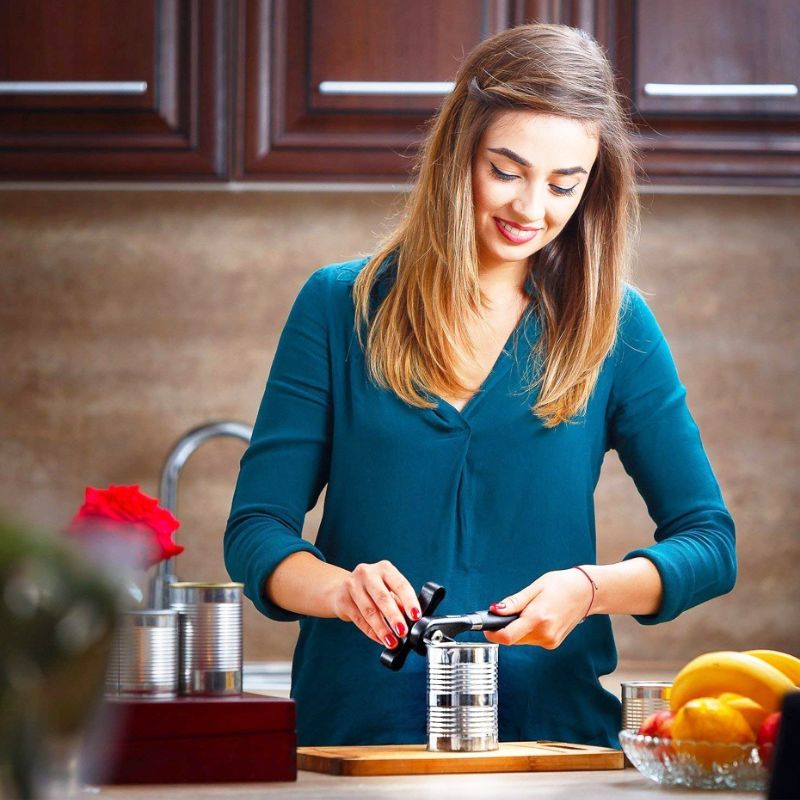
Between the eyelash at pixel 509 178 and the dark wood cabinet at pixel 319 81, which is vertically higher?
the dark wood cabinet at pixel 319 81

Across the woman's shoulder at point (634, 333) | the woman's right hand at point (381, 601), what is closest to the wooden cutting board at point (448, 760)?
the woman's right hand at point (381, 601)

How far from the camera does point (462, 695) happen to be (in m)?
1.13

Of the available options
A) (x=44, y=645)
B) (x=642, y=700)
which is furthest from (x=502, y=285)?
(x=44, y=645)

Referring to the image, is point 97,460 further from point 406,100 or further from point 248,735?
point 248,735

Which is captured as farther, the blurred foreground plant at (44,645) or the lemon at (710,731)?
the lemon at (710,731)

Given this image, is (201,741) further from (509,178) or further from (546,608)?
(509,178)

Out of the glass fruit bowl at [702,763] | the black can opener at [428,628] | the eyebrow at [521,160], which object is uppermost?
the eyebrow at [521,160]

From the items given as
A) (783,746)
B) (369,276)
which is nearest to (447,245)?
(369,276)

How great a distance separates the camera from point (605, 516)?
105 inches

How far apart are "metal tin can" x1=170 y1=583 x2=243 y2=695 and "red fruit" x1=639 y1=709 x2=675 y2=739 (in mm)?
328

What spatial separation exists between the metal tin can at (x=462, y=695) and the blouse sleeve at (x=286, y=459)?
284 mm

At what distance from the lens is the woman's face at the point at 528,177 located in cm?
150

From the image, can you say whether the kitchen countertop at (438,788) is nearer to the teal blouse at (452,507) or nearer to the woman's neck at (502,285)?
the teal blouse at (452,507)

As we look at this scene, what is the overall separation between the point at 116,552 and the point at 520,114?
1204 mm
